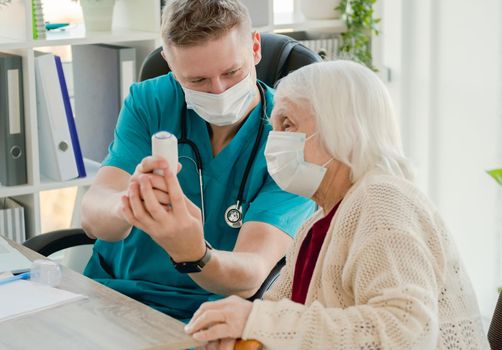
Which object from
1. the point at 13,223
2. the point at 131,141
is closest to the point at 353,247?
the point at 131,141

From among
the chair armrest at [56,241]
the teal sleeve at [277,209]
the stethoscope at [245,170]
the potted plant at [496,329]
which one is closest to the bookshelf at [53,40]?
the chair armrest at [56,241]

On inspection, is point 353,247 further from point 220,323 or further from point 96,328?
point 96,328

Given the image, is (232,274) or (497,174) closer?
(232,274)

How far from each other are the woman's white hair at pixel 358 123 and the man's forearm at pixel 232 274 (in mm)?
366

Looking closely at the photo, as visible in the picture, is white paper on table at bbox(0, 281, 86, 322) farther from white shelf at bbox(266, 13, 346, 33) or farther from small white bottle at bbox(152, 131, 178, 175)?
white shelf at bbox(266, 13, 346, 33)

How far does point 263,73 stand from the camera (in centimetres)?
244

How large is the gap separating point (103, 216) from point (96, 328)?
545 mm

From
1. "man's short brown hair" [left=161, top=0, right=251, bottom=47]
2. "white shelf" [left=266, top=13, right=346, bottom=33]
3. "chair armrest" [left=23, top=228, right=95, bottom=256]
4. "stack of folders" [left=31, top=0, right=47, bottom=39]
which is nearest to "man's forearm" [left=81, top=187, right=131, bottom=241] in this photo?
"chair armrest" [left=23, top=228, right=95, bottom=256]

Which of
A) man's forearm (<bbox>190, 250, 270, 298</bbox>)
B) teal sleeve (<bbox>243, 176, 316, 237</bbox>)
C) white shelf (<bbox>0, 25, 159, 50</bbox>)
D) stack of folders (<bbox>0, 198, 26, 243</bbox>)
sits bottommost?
stack of folders (<bbox>0, 198, 26, 243</bbox>)

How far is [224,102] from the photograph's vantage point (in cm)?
214

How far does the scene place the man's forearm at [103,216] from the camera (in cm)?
213

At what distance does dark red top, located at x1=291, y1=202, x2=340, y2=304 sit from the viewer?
1776mm

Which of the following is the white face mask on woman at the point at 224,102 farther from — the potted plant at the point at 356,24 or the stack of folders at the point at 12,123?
the potted plant at the point at 356,24

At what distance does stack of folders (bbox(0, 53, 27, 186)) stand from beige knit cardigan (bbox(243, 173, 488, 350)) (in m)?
1.61
